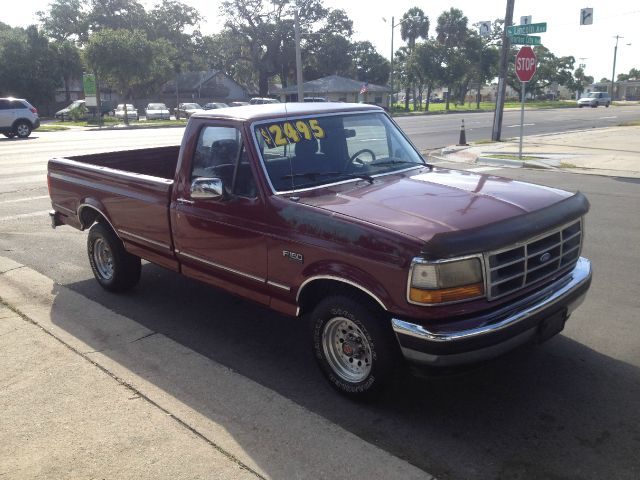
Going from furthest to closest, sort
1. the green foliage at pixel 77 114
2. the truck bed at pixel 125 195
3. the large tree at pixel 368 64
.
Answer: the large tree at pixel 368 64, the green foliage at pixel 77 114, the truck bed at pixel 125 195

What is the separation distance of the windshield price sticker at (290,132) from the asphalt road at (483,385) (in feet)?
5.35

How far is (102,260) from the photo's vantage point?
6.28 metres

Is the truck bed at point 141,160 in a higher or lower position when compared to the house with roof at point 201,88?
lower

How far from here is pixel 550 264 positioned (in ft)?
12.8

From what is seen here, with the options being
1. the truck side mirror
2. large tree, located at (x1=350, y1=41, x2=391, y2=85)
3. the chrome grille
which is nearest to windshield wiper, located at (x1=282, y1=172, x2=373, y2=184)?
the truck side mirror

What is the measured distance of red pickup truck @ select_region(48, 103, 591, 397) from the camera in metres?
3.36

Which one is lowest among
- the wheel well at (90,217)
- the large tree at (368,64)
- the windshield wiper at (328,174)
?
the wheel well at (90,217)

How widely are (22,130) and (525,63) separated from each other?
21736mm

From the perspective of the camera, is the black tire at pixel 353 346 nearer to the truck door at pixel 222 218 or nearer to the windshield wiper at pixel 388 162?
the truck door at pixel 222 218

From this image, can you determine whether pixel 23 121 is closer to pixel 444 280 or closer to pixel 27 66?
pixel 444 280

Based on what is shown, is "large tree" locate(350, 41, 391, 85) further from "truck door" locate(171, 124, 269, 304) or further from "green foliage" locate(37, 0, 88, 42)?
"truck door" locate(171, 124, 269, 304)

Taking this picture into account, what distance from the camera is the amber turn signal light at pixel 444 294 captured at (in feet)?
10.9

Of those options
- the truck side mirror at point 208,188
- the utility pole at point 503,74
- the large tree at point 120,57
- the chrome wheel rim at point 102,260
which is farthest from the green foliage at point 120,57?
the truck side mirror at point 208,188

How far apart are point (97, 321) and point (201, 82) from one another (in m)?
78.4
